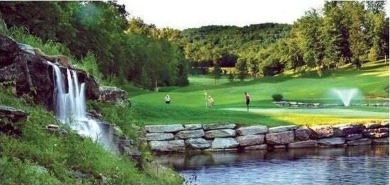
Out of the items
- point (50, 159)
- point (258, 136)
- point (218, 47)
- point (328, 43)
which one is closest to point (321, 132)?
point (258, 136)

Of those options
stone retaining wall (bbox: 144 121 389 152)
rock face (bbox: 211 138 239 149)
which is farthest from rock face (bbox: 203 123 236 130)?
rock face (bbox: 211 138 239 149)

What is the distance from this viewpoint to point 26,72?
22.6 ft

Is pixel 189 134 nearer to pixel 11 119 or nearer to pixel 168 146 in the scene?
pixel 168 146

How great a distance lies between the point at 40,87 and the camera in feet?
23.9

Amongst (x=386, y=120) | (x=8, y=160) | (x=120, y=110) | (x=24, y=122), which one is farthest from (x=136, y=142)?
(x=386, y=120)

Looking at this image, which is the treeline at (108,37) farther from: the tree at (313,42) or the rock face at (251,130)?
the tree at (313,42)

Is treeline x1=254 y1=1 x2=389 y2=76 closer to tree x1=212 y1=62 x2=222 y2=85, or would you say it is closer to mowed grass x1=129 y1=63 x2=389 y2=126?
mowed grass x1=129 y1=63 x2=389 y2=126

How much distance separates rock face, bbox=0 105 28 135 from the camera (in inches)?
214

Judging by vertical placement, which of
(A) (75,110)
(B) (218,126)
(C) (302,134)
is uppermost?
(A) (75,110)

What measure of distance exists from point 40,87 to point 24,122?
1590 mm

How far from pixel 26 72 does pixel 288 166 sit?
9755 mm

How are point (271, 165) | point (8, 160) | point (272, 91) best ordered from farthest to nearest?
1. point (272, 91)
2. point (271, 165)
3. point (8, 160)

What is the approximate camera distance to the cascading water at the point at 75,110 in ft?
24.7

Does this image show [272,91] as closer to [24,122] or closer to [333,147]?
[333,147]
